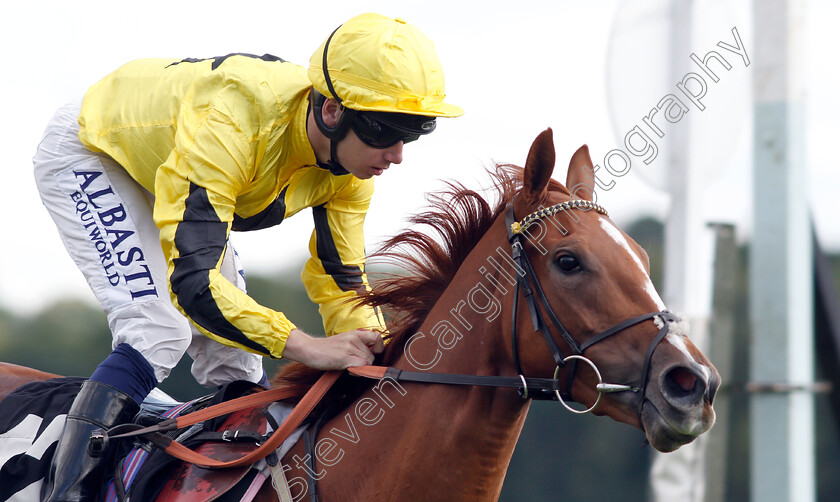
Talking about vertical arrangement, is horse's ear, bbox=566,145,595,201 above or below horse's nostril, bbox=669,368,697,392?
above

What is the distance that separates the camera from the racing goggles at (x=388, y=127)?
2.41 metres

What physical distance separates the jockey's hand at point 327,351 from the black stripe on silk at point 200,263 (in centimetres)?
8

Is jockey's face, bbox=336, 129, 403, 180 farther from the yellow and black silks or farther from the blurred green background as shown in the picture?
the blurred green background

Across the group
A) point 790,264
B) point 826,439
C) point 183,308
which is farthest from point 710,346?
point 826,439

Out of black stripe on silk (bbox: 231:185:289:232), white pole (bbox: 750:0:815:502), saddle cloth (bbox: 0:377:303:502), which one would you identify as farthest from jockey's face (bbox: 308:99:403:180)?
white pole (bbox: 750:0:815:502)

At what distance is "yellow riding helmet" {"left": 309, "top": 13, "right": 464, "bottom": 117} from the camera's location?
238 centimetres

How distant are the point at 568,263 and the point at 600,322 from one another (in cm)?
17

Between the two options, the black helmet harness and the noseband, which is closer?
the noseband

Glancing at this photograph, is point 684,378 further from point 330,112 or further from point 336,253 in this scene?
point 336,253

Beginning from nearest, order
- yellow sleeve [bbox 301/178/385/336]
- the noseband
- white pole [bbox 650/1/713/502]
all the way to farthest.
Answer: the noseband
yellow sleeve [bbox 301/178/385/336]
white pole [bbox 650/1/713/502]

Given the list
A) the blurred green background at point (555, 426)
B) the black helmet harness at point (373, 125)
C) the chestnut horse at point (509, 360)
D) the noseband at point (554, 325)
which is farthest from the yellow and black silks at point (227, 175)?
the blurred green background at point (555, 426)

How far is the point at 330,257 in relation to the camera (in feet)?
10.1

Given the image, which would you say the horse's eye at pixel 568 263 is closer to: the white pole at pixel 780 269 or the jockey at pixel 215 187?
the jockey at pixel 215 187

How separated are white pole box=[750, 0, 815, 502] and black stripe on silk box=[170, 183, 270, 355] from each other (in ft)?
8.85
